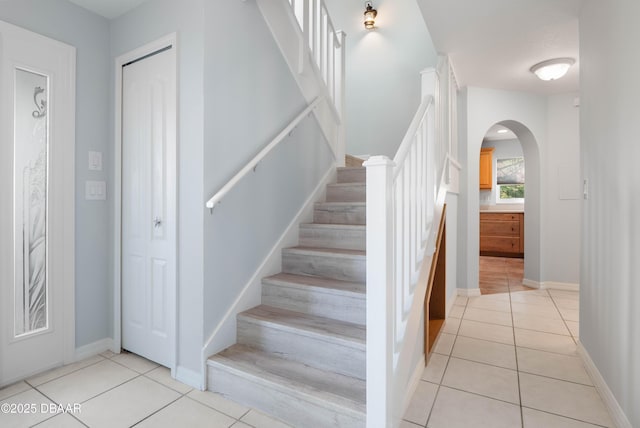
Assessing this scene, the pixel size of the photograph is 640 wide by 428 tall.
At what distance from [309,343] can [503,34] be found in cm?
301

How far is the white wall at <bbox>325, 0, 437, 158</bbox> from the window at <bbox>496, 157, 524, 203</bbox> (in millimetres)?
4222

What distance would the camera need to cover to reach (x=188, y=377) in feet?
6.61

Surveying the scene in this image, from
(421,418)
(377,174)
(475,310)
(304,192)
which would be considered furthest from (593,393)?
(304,192)

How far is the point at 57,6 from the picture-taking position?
2.21 meters

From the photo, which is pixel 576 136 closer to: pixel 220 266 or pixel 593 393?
pixel 593 393

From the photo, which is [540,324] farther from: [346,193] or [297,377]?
[297,377]

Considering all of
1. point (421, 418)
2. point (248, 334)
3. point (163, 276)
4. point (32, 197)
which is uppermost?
point (32, 197)

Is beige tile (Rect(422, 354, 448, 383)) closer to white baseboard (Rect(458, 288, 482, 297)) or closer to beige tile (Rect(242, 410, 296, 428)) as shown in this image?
beige tile (Rect(242, 410, 296, 428))

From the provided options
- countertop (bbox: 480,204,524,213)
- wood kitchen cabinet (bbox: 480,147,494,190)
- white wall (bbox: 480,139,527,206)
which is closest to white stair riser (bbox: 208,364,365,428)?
countertop (bbox: 480,204,524,213)

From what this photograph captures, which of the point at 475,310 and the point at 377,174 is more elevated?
the point at 377,174

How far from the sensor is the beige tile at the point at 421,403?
1.74 metres

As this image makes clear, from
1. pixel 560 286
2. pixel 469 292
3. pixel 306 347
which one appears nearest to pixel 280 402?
pixel 306 347

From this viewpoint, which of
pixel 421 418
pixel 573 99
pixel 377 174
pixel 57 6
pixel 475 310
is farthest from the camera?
pixel 573 99

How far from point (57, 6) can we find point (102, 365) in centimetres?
240
